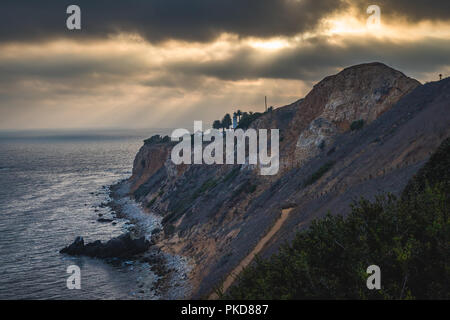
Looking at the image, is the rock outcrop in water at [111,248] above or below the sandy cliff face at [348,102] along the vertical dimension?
below

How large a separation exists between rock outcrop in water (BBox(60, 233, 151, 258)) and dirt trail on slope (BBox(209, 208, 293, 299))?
23.1 meters

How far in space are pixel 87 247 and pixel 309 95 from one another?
4307 cm

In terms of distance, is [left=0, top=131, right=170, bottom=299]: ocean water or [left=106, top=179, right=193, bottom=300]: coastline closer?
[left=106, top=179, right=193, bottom=300]: coastline

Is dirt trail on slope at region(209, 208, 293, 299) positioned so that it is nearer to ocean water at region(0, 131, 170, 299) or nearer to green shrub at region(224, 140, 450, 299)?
ocean water at region(0, 131, 170, 299)

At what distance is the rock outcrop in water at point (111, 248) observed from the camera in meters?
51.4

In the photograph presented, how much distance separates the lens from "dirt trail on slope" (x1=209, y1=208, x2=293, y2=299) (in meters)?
31.1

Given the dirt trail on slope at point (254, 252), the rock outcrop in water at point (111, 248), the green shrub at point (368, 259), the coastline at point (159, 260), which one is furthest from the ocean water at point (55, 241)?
the green shrub at point (368, 259)

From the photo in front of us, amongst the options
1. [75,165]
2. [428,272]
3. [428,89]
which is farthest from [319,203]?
[75,165]

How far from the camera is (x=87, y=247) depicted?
52.8 m

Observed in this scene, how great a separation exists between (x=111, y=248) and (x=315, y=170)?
96.3 ft

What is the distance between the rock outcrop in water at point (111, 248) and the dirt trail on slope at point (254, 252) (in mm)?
23050

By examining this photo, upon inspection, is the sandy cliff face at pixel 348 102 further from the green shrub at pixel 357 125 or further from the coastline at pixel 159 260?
the coastline at pixel 159 260

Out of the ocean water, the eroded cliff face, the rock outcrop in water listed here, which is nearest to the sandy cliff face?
the eroded cliff face

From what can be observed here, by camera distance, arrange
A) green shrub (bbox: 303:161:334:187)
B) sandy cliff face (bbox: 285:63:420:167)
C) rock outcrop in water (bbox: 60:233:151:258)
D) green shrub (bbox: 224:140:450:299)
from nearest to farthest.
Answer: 1. green shrub (bbox: 224:140:450:299)
2. green shrub (bbox: 303:161:334:187)
3. rock outcrop in water (bbox: 60:233:151:258)
4. sandy cliff face (bbox: 285:63:420:167)
